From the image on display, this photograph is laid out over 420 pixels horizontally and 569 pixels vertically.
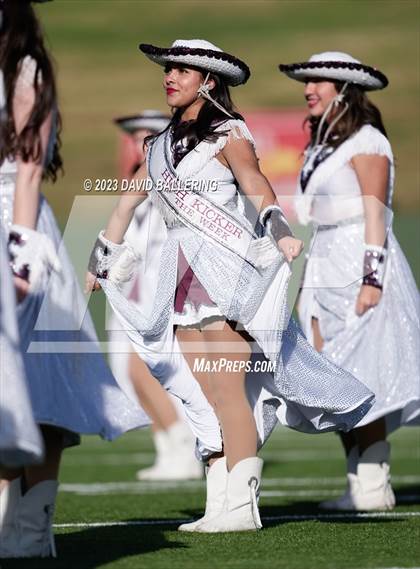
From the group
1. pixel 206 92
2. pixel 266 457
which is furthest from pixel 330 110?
pixel 266 457

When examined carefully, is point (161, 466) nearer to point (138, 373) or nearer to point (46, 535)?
point (138, 373)

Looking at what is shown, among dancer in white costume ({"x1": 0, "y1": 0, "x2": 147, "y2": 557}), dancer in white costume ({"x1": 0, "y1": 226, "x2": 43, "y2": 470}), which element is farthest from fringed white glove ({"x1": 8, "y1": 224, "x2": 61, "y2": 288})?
dancer in white costume ({"x1": 0, "y1": 226, "x2": 43, "y2": 470})

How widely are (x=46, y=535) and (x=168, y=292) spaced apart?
4.18ft

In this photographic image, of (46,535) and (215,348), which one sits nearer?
(46,535)

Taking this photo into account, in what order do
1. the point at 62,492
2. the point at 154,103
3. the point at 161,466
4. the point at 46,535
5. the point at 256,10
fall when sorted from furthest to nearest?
the point at 256,10 < the point at 154,103 < the point at 161,466 < the point at 62,492 < the point at 46,535

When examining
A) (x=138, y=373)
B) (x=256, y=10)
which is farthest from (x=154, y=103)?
(x=138, y=373)

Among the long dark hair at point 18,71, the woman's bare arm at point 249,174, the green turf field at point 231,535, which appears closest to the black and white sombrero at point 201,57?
the woman's bare arm at point 249,174

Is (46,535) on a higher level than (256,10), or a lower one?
higher

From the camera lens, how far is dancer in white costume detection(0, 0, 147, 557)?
193 inches

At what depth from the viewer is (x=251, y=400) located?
6.42m

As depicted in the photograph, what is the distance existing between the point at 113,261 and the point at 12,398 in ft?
6.74

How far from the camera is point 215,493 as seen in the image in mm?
6199

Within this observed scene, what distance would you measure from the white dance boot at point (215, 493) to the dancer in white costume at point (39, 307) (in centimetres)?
61

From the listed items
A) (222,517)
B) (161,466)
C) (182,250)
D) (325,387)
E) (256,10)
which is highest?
(182,250)
